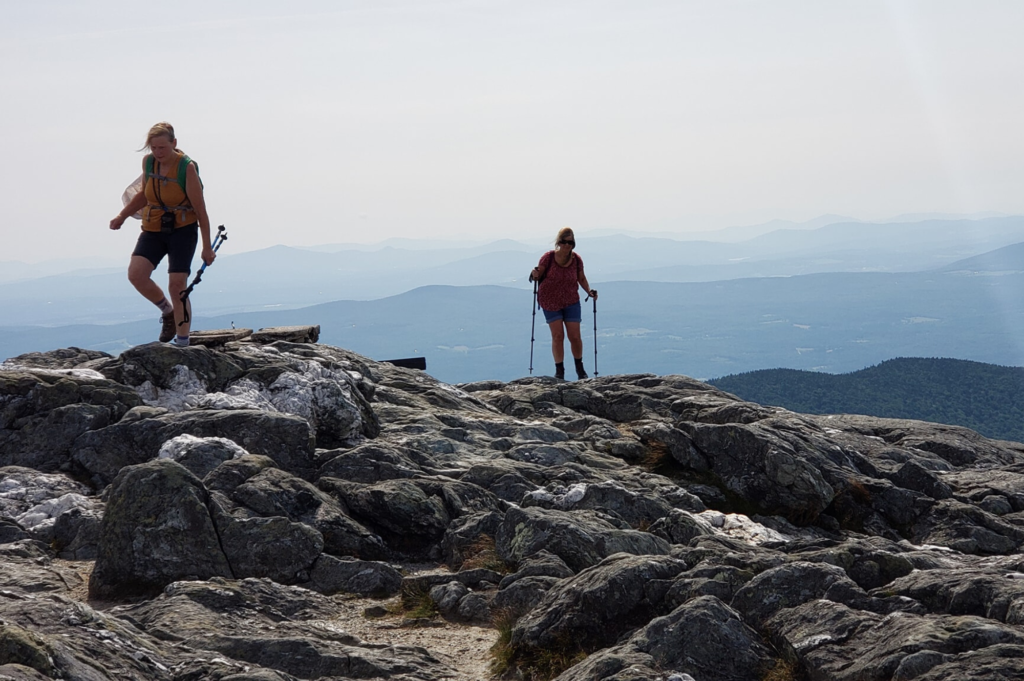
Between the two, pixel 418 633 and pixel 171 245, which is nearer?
pixel 418 633

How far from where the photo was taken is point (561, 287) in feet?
72.4

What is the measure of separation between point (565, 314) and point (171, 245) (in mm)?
10541

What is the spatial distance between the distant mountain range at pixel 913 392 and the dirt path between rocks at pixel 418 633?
12550 centimetres

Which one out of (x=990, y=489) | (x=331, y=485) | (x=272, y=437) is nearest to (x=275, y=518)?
(x=331, y=485)

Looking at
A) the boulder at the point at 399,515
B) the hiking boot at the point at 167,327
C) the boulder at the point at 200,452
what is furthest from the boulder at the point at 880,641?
the hiking boot at the point at 167,327

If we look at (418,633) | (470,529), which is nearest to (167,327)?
(470,529)

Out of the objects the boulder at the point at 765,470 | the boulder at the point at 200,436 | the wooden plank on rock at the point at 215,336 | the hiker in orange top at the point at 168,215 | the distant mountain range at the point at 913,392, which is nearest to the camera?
the boulder at the point at 200,436

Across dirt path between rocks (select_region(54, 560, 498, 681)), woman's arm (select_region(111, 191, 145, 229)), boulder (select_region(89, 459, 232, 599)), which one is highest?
woman's arm (select_region(111, 191, 145, 229))

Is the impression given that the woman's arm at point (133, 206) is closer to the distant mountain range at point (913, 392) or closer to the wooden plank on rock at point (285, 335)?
the wooden plank on rock at point (285, 335)

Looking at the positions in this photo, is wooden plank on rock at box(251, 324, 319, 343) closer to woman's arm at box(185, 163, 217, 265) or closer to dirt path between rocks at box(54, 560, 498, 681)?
woman's arm at box(185, 163, 217, 265)

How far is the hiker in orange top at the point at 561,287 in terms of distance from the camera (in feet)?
71.7

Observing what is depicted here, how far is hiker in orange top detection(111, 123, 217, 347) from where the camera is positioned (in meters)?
14.5

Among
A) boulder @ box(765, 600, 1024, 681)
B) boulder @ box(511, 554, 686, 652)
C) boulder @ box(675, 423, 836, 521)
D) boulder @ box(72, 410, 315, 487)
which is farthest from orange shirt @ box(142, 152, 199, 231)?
boulder @ box(765, 600, 1024, 681)

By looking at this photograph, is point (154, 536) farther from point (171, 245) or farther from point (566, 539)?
point (171, 245)
